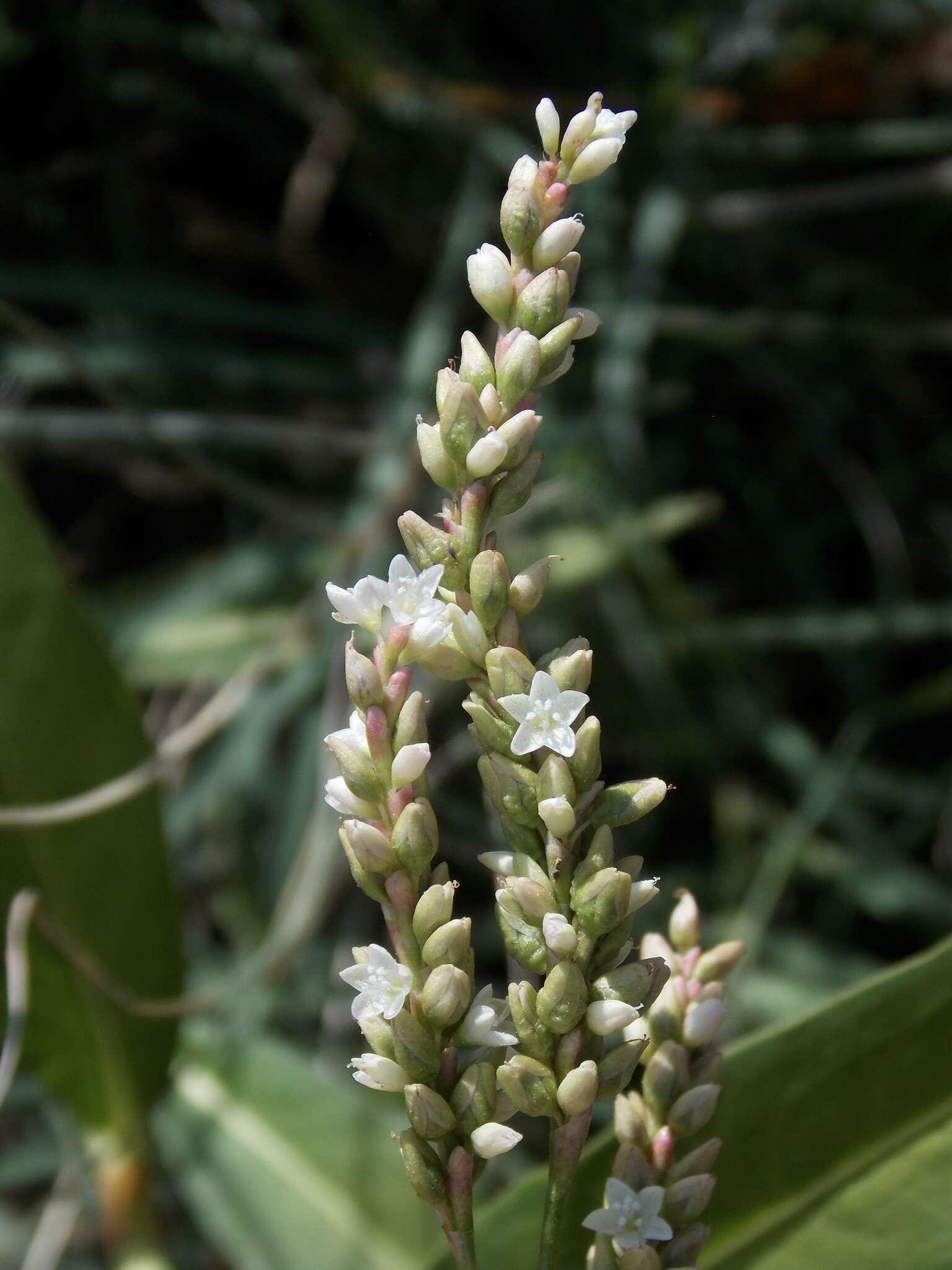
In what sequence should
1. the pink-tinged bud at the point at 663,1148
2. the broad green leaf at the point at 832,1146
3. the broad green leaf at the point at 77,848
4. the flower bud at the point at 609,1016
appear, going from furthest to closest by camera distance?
the broad green leaf at the point at 77,848, the broad green leaf at the point at 832,1146, the pink-tinged bud at the point at 663,1148, the flower bud at the point at 609,1016

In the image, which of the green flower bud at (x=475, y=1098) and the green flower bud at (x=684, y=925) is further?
the green flower bud at (x=684, y=925)

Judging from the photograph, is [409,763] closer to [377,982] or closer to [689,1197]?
[377,982]

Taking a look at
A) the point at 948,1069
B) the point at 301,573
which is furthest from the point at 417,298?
the point at 948,1069

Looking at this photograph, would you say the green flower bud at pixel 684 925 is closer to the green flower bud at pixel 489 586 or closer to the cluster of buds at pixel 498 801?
the cluster of buds at pixel 498 801

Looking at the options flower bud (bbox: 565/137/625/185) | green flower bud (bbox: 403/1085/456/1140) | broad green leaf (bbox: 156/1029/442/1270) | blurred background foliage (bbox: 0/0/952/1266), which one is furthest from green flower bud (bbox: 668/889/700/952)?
blurred background foliage (bbox: 0/0/952/1266)

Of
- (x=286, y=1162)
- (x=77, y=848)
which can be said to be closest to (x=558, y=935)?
(x=77, y=848)

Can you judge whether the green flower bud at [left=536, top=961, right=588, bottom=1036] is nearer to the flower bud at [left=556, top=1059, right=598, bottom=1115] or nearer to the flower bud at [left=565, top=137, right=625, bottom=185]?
the flower bud at [left=556, top=1059, right=598, bottom=1115]

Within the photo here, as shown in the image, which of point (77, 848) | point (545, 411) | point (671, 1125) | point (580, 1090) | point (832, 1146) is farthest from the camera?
point (545, 411)

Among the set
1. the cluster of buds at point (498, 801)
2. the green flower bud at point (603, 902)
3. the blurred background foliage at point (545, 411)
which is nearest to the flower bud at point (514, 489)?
the cluster of buds at point (498, 801)
